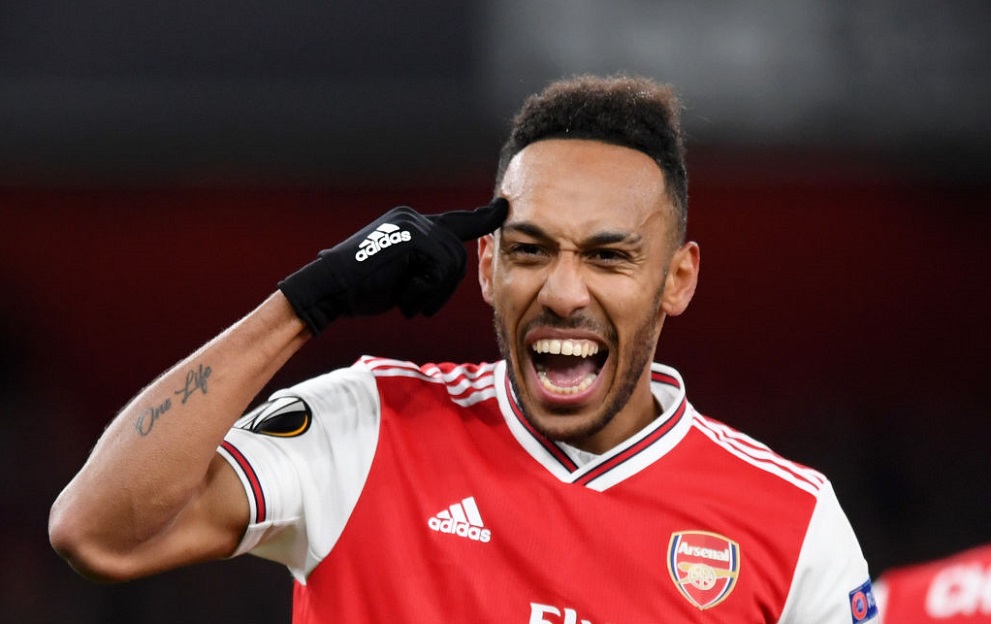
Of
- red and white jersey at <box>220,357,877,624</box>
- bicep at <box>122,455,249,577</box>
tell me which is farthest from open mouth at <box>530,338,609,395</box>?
bicep at <box>122,455,249,577</box>

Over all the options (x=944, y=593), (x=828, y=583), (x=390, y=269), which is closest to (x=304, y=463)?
(x=390, y=269)

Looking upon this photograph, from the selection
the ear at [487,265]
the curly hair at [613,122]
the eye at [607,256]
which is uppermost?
the curly hair at [613,122]

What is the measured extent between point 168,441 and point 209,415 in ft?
0.24

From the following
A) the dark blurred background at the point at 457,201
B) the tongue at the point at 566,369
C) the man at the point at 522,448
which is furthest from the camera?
the dark blurred background at the point at 457,201

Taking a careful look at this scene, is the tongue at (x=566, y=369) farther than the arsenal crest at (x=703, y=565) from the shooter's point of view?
Yes

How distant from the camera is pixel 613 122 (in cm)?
239

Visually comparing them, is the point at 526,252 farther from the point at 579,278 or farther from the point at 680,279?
the point at 680,279

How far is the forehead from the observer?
2.27m

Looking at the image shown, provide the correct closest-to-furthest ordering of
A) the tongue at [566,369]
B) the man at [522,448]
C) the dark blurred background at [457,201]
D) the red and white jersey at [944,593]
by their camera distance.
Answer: the red and white jersey at [944,593]
the man at [522,448]
the tongue at [566,369]
the dark blurred background at [457,201]

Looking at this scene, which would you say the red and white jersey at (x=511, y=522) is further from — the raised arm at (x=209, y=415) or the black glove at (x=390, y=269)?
the black glove at (x=390, y=269)

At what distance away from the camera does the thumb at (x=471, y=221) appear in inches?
89.0

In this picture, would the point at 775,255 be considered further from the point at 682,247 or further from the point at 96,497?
the point at 96,497

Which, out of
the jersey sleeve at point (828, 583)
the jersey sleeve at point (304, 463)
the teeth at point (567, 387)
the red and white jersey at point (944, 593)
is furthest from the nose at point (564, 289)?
the red and white jersey at point (944, 593)

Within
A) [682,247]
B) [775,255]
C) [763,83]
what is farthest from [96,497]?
[775,255]
